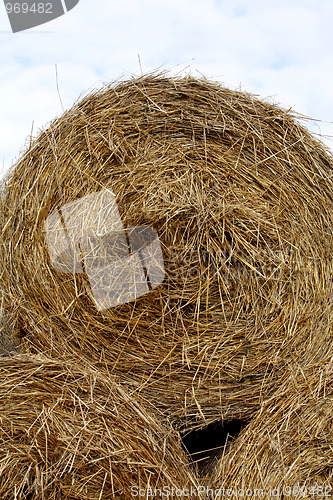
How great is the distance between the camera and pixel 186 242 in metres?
1.72

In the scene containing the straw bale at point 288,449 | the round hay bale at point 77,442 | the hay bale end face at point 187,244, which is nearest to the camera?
the round hay bale at point 77,442

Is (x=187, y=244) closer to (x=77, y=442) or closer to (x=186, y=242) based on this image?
(x=186, y=242)

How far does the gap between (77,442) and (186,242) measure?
0.69 meters

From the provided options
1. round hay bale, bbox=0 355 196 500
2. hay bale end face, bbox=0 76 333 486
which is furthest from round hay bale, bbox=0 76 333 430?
round hay bale, bbox=0 355 196 500

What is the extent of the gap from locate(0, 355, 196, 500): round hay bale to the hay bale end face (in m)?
0.13

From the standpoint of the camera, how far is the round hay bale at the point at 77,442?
1437 millimetres

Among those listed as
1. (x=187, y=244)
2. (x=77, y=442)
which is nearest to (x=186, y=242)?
(x=187, y=244)

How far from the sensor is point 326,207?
186 cm

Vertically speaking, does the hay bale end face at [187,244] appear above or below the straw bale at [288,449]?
above

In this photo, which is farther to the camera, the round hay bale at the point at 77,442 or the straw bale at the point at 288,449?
the straw bale at the point at 288,449

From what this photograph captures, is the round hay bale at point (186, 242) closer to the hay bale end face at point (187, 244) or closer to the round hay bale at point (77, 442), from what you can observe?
the hay bale end face at point (187, 244)

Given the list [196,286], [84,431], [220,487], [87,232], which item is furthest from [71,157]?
[220,487]

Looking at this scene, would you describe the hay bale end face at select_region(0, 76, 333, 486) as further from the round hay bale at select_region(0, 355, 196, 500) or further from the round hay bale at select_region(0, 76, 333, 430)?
the round hay bale at select_region(0, 355, 196, 500)

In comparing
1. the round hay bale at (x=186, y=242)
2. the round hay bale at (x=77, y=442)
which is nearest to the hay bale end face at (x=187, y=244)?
the round hay bale at (x=186, y=242)
